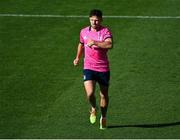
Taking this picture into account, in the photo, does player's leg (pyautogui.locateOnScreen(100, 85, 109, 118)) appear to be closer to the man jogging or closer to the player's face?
the man jogging

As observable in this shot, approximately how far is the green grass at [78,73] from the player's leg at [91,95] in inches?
8.3

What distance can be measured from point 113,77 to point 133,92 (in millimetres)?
1296

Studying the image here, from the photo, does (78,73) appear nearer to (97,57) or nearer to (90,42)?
(97,57)

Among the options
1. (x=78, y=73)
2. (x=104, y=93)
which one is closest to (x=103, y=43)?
(x=104, y=93)

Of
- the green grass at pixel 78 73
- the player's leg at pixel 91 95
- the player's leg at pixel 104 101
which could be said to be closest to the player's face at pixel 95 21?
the player's leg at pixel 91 95

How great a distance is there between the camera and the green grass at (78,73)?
1518cm

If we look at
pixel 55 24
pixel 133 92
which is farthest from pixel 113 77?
pixel 55 24

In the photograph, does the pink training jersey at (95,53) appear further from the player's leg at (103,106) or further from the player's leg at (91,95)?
the player's leg at (103,106)

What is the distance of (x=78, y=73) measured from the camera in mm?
18828

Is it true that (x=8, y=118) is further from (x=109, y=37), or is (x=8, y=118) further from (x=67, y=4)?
(x=67, y=4)

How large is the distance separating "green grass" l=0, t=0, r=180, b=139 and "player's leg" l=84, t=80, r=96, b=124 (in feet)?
0.69

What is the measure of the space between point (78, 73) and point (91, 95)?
3997 millimetres

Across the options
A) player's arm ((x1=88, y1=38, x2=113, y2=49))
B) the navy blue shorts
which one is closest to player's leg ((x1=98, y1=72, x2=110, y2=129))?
the navy blue shorts

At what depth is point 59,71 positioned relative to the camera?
1900 centimetres
